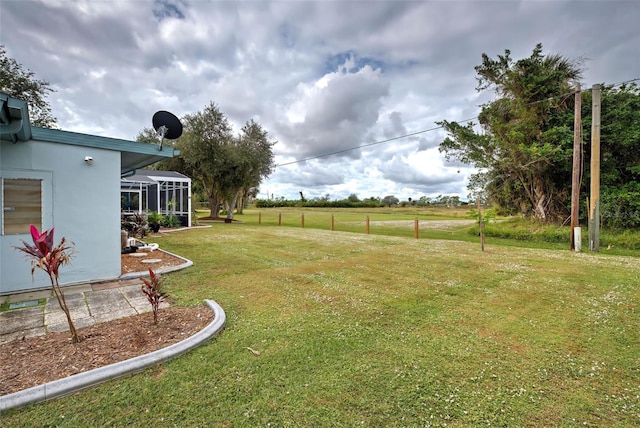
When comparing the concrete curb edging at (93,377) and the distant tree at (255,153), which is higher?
the distant tree at (255,153)

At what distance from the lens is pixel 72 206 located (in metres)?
4.59

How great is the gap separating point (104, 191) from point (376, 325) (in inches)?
198

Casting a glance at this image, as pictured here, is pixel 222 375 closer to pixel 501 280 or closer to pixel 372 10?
pixel 501 280

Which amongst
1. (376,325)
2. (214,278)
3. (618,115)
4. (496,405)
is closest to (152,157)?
(214,278)

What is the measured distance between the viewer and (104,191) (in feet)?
15.9

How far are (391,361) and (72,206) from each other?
540 centimetres

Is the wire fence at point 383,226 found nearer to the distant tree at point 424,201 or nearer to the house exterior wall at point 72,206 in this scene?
the house exterior wall at point 72,206

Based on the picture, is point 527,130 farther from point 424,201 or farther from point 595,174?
point 424,201

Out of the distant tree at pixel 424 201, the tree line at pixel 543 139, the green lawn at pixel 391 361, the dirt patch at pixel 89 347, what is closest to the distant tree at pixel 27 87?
the green lawn at pixel 391 361

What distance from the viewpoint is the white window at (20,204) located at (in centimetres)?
418

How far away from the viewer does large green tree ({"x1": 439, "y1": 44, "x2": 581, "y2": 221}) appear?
11180 mm

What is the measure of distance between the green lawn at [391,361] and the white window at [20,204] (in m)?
2.29

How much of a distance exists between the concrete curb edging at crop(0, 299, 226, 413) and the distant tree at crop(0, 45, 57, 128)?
61.4 ft

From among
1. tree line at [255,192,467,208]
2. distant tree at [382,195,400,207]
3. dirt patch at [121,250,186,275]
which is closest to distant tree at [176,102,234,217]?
dirt patch at [121,250,186,275]
